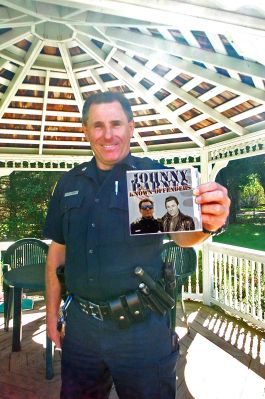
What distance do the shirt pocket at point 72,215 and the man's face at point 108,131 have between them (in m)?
0.27

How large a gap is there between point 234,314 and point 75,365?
386 centimetres

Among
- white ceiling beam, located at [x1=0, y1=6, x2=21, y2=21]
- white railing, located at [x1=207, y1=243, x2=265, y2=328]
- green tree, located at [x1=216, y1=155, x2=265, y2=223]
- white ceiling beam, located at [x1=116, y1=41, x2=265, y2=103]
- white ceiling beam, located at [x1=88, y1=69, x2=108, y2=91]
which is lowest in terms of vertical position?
white railing, located at [x1=207, y1=243, x2=265, y2=328]

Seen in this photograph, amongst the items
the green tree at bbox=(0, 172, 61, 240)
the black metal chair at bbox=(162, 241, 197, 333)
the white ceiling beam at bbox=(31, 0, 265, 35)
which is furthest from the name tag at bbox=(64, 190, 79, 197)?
the green tree at bbox=(0, 172, 61, 240)

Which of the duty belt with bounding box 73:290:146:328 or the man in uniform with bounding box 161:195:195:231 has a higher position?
the man in uniform with bounding box 161:195:195:231

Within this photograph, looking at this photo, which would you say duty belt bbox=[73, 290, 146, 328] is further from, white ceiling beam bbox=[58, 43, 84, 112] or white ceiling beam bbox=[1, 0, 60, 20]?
white ceiling beam bbox=[58, 43, 84, 112]

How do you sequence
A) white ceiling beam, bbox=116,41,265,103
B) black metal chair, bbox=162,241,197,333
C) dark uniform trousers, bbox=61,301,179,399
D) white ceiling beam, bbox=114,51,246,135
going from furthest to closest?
black metal chair, bbox=162,241,197,333 < white ceiling beam, bbox=114,51,246,135 < white ceiling beam, bbox=116,41,265,103 < dark uniform trousers, bbox=61,301,179,399

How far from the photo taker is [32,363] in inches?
136

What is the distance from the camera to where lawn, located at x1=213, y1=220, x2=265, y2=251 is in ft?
62.3

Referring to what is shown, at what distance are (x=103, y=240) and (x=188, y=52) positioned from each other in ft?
6.60

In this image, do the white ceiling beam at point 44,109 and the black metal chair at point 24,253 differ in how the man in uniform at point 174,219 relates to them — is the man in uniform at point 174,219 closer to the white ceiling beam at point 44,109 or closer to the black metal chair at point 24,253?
the white ceiling beam at point 44,109

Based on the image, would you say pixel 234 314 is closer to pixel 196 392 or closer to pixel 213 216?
pixel 196 392

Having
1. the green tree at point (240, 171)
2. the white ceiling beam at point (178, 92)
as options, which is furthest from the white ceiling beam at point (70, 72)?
the green tree at point (240, 171)

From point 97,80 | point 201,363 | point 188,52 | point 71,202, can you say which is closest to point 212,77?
point 188,52

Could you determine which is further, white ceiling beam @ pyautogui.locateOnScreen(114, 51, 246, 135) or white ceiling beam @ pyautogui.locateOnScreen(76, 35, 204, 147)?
white ceiling beam @ pyautogui.locateOnScreen(114, 51, 246, 135)
